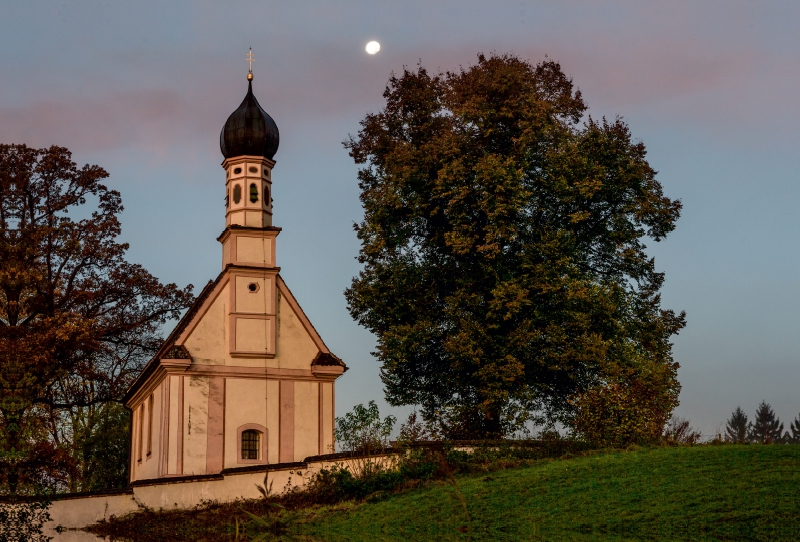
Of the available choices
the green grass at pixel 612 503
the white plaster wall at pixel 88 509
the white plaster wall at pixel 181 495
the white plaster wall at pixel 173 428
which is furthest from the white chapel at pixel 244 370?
the green grass at pixel 612 503

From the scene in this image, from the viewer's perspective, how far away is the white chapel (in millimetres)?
30609

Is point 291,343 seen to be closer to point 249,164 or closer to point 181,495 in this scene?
point 249,164

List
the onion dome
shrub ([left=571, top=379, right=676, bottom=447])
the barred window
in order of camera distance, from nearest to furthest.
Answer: shrub ([left=571, top=379, right=676, bottom=447]), the barred window, the onion dome

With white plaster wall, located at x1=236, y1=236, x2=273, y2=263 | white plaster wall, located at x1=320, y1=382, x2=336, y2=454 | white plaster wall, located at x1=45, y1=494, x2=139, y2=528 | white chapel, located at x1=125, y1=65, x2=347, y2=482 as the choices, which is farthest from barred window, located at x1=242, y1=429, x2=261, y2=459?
white plaster wall, located at x1=45, y1=494, x2=139, y2=528

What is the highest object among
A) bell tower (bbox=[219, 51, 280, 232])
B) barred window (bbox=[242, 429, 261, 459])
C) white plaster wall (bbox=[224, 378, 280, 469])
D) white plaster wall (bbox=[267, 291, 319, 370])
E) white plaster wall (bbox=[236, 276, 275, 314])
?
bell tower (bbox=[219, 51, 280, 232])

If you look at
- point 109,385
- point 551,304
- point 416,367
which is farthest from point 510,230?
point 109,385

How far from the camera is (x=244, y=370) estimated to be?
3166 cm

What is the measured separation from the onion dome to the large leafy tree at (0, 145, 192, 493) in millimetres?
6313

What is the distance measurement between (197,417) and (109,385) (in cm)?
959

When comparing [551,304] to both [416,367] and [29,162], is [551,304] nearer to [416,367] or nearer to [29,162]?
[416,367]

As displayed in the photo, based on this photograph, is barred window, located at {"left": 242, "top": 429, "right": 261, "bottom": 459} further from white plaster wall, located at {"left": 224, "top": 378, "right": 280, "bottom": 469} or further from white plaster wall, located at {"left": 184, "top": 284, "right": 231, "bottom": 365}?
white plaster wall, located at {"left": 184, "top": 284, "right": 231, "bottom": 365}

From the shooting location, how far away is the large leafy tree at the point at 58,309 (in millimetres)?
33844

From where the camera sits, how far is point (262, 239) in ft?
110

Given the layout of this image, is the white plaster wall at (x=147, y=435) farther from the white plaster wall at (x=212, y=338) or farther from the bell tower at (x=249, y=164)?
the bell tower at (x=249, y=164)
